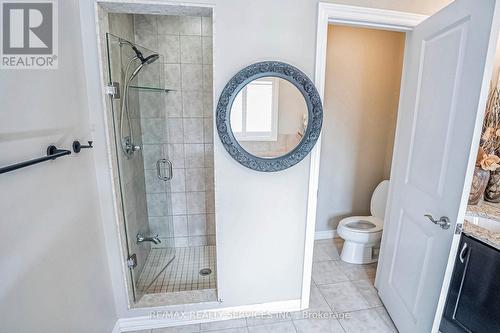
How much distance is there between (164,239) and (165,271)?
0.38m

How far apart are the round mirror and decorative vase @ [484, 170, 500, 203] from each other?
48.6 inches

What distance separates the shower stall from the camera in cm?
172

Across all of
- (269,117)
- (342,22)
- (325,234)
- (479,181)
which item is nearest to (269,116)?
(269,117)

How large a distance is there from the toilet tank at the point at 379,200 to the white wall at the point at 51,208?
250cm

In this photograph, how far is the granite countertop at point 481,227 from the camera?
3.74ft

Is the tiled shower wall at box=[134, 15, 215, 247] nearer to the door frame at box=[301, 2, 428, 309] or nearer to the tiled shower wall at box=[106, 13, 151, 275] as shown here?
the tiled shower wall at box=[106, 13, 151, 275]

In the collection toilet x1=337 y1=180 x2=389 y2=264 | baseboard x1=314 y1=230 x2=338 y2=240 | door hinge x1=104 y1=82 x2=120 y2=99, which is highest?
door hinge x1=104 y1=82 x2=120 y2=99

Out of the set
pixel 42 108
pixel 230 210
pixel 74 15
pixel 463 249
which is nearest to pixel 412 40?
pixel 463 249

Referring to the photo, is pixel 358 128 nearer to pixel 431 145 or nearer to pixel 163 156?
pixel 431 145

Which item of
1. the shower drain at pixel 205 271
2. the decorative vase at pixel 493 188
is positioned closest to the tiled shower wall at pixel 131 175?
the shower drain at pixel 205 271

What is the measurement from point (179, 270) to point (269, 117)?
167 cm

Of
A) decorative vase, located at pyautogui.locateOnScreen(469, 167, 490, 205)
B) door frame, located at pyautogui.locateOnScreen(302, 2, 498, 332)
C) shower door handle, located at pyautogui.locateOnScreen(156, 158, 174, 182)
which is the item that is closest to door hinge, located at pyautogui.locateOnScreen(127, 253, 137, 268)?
shower door handle, located at pyautogui.locateOnScreen(156, 158, 174, 182)

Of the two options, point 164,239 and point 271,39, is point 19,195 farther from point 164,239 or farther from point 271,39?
point 164,239

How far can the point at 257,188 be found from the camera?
1.61 m
